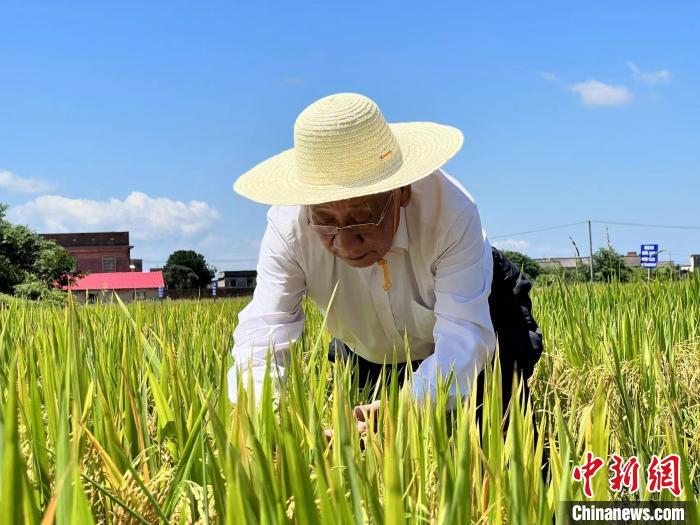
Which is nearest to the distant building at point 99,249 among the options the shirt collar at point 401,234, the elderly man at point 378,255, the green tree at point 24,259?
the green tree at point 24,259

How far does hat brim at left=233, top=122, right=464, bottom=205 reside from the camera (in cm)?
141

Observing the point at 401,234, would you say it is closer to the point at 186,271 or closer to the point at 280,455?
the point at 280,455

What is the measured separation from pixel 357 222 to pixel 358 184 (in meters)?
0.08

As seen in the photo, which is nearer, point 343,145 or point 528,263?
point 343,145

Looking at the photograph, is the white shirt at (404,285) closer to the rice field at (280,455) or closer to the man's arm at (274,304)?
the man's arm at (274,304)

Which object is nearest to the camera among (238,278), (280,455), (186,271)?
(280,455)

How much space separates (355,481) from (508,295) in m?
1.32

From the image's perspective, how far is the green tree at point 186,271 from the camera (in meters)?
41.5

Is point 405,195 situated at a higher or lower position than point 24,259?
lower

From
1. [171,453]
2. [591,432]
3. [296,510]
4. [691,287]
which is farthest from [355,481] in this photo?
[691,287]

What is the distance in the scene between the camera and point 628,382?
78.8 inches

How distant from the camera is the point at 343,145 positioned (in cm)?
148

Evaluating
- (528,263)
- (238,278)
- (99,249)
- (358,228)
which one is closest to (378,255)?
(358,228)

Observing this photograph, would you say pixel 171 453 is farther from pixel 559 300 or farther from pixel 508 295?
pixel 559 300
